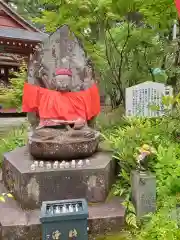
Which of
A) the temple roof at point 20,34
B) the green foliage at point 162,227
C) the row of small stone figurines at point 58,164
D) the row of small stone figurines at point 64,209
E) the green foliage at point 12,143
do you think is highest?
the temple roof at point 20,34

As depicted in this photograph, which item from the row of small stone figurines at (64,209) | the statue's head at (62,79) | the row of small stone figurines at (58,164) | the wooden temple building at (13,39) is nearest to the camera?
the row of small stone figurines at (64,209)

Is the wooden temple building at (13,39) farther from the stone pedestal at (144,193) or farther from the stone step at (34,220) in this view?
the stone pedestal at (144,193)

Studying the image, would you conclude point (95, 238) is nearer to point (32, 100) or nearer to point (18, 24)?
point (32, 100)

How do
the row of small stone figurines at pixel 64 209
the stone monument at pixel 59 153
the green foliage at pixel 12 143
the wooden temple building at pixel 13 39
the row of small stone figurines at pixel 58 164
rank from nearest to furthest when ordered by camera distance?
the row of small stone figurines at pixel 64 209 → the stone monument at pixel 59 153 → the row of small stone figurines at pixel 58 164 → the green foliage at pixel 12 143 → the wooden temple building at pixel 13 39

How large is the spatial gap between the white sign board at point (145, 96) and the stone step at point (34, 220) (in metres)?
3.04

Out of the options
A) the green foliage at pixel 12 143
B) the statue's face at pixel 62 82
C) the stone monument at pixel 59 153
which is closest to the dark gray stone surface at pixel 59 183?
the stone monument at pixel 59 153

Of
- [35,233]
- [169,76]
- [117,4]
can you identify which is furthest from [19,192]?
[169,76]

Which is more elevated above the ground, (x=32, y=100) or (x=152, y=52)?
(x=152, y=52)

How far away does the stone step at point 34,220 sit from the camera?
3.40 meters

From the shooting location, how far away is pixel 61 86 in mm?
4574

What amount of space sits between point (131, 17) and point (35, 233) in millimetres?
6238

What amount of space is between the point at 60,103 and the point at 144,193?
188 centimetres

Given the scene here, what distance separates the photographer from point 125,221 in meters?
3.63

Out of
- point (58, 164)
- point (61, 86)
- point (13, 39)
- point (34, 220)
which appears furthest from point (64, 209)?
point (13, 39)
